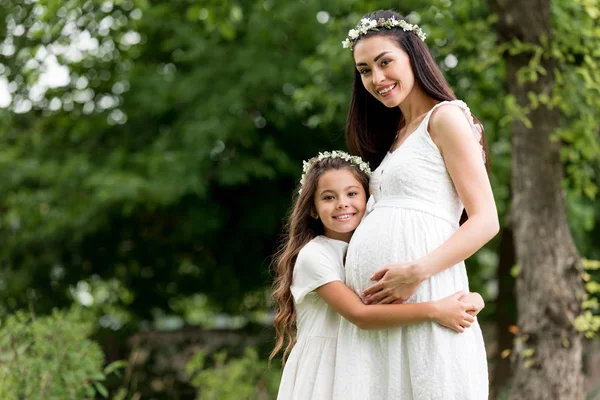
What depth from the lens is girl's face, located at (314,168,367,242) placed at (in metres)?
3.14

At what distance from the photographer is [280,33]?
7867mm

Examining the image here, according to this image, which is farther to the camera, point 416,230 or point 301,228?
point 301,228

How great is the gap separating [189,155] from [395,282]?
5.05 metres

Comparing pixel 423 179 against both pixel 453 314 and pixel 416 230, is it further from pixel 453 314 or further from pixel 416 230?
pixel 453 314

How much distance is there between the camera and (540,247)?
5.42 m

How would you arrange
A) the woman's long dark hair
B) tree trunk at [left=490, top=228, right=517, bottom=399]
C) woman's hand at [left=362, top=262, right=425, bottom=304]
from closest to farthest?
1. woman's hand at [left=362, top=262, right=425, bottom=304]
2. the woman's long dark hair
3. tree trunk at [left=490, top=228, right=517, bottom=399]

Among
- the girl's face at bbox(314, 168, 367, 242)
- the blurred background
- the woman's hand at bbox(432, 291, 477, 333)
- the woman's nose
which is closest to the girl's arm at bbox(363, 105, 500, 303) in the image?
the woman's hand at bbox(432, 291, 477, 333)

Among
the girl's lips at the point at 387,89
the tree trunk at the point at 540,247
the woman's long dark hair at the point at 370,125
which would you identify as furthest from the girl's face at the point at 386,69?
the tree trunk at the point at 540,247

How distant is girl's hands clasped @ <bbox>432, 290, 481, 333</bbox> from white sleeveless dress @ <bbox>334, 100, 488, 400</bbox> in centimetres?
3

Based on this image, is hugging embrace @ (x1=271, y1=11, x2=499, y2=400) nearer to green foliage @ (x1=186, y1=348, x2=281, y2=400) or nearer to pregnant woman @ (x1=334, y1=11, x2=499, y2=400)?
pregnant woman @ (x1=334, y1=11, x2=499, y2=400)

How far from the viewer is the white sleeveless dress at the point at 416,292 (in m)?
2.75

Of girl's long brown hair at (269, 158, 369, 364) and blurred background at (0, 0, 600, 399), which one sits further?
blurred background at (0, 0, 600, 399)

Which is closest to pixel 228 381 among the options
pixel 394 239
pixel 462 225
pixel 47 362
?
pixel 47 362

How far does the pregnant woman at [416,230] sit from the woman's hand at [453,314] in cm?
3
